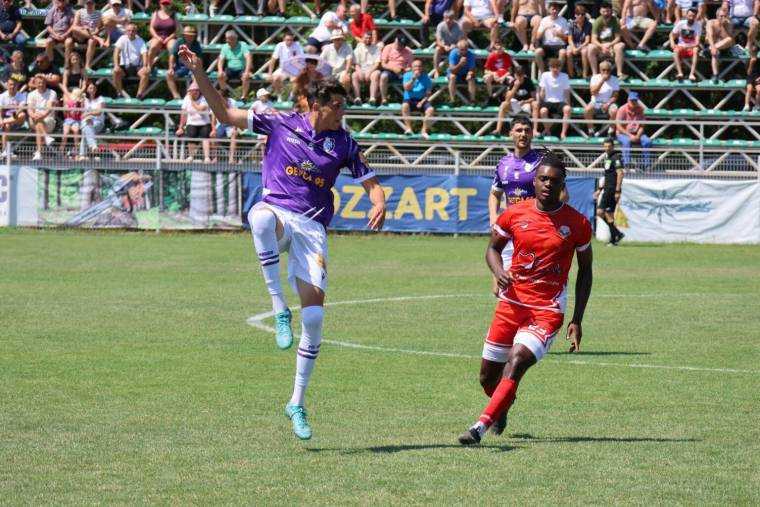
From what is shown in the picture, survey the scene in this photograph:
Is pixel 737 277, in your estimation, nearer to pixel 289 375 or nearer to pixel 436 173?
pixel 436 173

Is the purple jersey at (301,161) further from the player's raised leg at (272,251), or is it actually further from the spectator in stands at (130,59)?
the spectator in stands at (130,59)

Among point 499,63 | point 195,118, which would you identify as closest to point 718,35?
point 499,63

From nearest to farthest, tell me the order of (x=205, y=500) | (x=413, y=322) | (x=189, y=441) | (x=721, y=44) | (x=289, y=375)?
(x=205, y=500)
(x=189, y=441)
(x=289, y=375)
(x=413, y=322)
(x=721, y=44)

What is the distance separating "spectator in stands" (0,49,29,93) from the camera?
31.6 metres

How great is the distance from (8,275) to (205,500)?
48.9 ft

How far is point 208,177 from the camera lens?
29.3 meters

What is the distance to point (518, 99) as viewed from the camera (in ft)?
105

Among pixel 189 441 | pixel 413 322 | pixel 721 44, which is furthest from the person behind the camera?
pixel 721 44

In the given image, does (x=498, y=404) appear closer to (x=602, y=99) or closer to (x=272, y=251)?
(x=272, y=251)

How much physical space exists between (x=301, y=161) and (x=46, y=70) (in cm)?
2562

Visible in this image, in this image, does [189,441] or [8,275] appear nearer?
[189,441]

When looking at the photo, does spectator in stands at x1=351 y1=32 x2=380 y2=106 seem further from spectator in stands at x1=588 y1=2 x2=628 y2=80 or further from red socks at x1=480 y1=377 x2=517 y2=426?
red socks at x1=480 y1=377 x2=517 y2=426

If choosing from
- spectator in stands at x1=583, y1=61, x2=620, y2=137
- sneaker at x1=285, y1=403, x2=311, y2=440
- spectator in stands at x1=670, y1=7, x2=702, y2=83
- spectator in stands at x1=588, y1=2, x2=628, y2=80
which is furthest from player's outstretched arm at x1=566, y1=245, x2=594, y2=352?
spectator in stands at x1=670, y1=7, x2=702, y2=83

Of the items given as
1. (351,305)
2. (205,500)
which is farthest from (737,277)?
(205,500)
